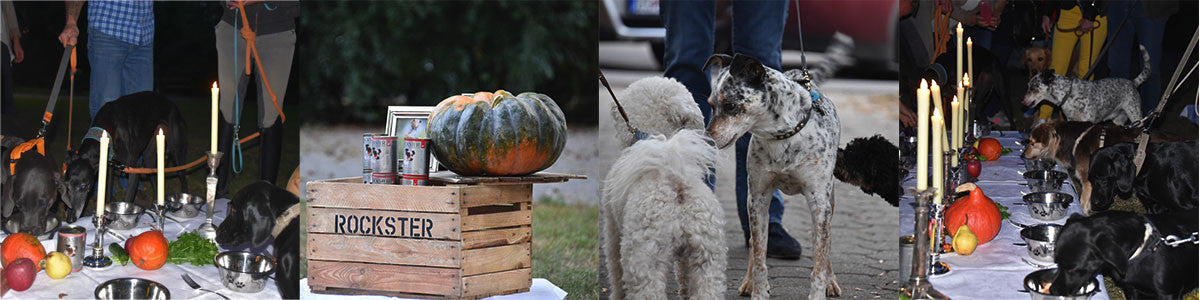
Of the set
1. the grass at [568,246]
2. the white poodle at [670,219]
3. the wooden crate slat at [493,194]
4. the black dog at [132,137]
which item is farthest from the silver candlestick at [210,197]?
the white poodle at [670,219]

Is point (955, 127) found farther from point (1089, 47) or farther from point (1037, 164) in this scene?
point (1089, 47)

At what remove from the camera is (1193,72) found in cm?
425

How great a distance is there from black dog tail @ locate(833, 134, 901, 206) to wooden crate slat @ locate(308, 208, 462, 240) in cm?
178

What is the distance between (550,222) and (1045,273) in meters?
4.40

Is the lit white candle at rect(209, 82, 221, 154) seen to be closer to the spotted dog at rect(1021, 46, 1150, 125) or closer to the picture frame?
the picture frame

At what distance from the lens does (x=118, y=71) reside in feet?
15.3

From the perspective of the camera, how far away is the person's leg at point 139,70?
4.65m

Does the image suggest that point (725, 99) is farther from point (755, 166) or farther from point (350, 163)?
point (350, 163)

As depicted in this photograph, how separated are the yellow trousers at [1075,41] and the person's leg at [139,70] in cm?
428

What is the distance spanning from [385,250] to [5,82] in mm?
2289

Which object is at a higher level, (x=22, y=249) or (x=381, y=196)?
(x=381, y=196)

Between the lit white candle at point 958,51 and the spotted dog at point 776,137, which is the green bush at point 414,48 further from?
the spotted dog at point 776,137

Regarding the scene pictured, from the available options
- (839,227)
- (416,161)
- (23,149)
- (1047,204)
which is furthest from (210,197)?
(1047,204)

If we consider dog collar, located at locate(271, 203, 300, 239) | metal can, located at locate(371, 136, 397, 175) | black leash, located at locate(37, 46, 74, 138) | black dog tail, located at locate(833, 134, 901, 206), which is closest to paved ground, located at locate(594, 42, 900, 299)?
black dog tail, located at locate(833, 134, 901, 206)
